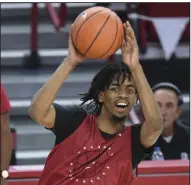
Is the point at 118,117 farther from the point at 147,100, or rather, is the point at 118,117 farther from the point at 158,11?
the point at 158,11

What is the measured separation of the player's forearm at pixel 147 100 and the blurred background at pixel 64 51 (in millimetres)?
3532

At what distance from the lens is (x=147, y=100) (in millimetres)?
4812

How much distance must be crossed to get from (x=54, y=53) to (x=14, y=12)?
0.75 m

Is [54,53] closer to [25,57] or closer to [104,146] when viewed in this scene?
[25,57]

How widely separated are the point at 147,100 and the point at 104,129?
31 centimetres

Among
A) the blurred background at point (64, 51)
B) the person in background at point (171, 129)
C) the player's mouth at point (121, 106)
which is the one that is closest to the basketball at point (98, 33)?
the player's mouth at point (121, 106)

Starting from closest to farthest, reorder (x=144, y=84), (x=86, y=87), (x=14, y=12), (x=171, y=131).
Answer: (x=144, y=84) → (x=171, y=131) → (x=86, y=87) → (x=14, y=12)

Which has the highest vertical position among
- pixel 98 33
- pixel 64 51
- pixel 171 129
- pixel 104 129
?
pixel 98 33

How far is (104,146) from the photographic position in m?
4.88

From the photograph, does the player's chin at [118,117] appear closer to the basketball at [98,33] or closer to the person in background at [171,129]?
the basketball at [98,33]

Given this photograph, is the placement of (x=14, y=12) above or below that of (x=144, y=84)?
below

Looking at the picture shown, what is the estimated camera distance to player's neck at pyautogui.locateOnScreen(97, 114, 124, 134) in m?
4.93

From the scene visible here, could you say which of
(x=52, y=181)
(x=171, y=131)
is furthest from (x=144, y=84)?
(x=171, y=131)

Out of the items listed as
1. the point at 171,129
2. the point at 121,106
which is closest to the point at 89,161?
the point at 121,106
